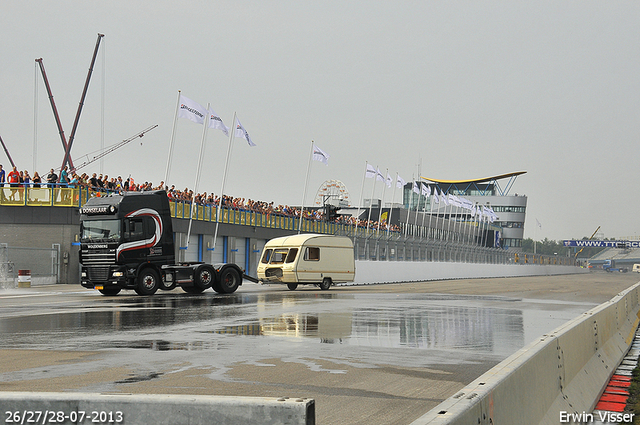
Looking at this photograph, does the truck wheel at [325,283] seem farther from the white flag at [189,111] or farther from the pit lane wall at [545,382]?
the pit lane wall at [545,382]

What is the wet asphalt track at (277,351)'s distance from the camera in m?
7.98

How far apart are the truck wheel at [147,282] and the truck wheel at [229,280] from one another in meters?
2.89

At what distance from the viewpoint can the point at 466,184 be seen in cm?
17488

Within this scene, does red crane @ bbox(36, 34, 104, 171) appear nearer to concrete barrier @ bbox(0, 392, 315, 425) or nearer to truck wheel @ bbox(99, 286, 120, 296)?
truck wheel @ bbox(99, 286, 120, 296)

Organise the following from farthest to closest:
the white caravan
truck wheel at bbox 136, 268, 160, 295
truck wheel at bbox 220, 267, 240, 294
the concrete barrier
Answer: the white caravan → truck wheel at bbox 220, 267, 240, 294 → truck wheel at bbox 136, 268, 160, 295 → the concrete barrier

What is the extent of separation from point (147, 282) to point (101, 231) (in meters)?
2.59

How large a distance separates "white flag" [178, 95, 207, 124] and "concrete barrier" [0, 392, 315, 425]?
115 feet

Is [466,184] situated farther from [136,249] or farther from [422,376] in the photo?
[422,376]

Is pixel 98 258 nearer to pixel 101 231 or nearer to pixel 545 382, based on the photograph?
pixel 101 231

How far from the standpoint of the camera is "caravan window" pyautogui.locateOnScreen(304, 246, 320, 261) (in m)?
35.4

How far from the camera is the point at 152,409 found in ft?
12.2

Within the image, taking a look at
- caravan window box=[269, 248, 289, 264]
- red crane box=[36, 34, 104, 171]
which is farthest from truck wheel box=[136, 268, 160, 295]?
red crane box=[36, 34, 104, 171]

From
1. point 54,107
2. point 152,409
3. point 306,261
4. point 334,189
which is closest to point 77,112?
point 54,107

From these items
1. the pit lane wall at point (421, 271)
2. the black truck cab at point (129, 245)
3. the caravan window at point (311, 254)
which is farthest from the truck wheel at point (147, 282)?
the pit lane wall at point (421, 271)
